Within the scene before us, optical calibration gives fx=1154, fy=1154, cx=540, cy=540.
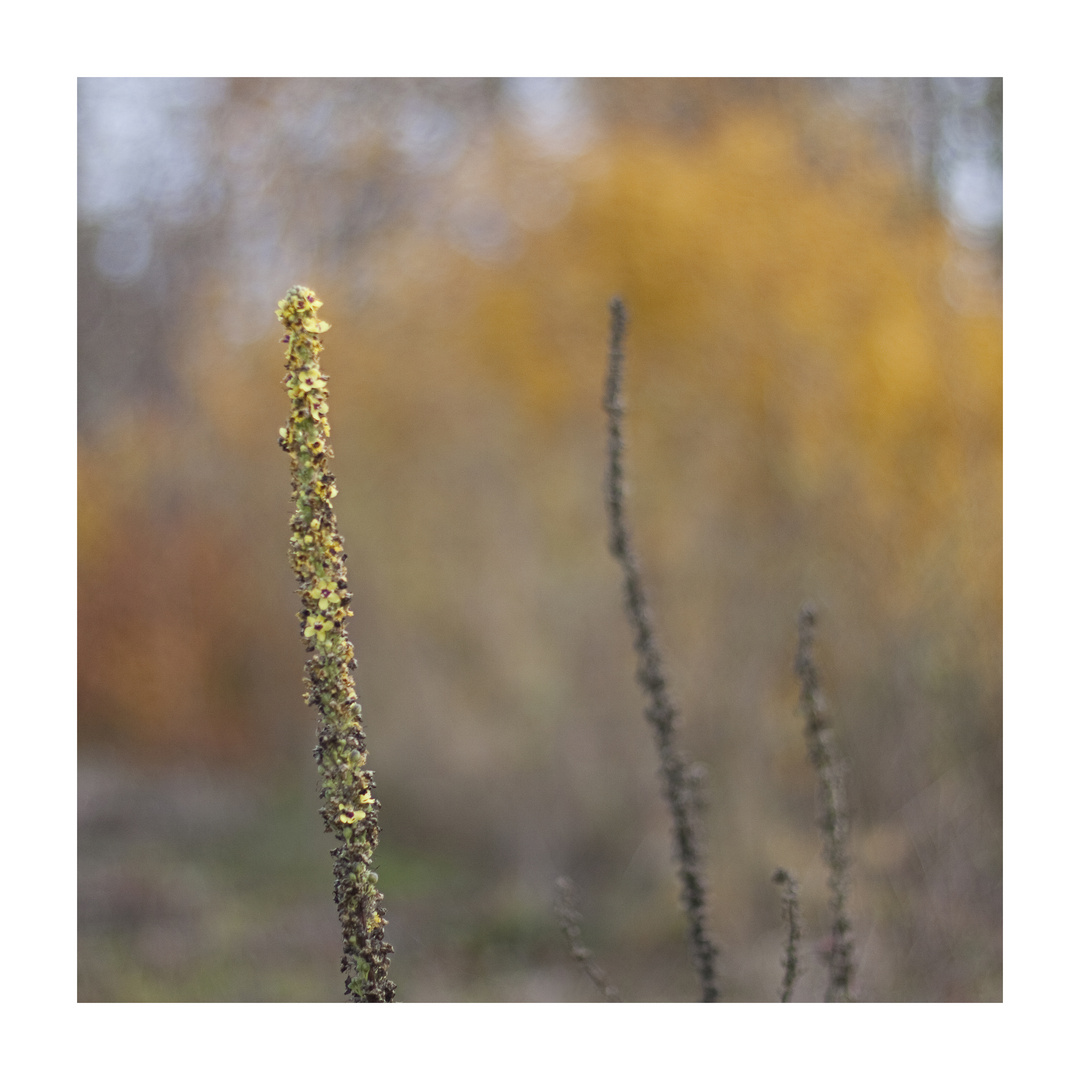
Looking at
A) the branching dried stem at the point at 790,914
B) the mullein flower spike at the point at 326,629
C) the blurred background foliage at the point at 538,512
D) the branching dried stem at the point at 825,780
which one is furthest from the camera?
the blurred background foliage at the point at 538,512

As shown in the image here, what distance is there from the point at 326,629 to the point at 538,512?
5.20m

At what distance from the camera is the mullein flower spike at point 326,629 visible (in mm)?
940

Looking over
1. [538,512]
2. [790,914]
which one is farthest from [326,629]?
[538,512]

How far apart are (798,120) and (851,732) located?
3.60m

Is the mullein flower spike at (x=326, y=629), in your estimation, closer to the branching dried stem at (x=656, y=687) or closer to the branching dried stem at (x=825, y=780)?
the branching dried stem at (x=656, y=687)

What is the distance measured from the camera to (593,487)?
6133 millimetres

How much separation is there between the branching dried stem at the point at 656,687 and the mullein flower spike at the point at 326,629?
0.43 meters

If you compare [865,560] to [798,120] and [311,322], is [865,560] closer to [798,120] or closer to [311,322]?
[798,120]

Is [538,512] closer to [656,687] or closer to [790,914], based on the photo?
[656,687]

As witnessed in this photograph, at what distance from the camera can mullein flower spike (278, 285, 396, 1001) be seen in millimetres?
940

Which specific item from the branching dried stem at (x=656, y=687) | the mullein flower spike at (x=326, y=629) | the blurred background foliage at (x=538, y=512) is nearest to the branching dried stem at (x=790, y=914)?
the branching dried stem at (x=656, y=687)

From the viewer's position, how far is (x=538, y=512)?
6141mm

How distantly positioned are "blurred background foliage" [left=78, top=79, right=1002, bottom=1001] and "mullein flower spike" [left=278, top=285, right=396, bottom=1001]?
237 centimetres
